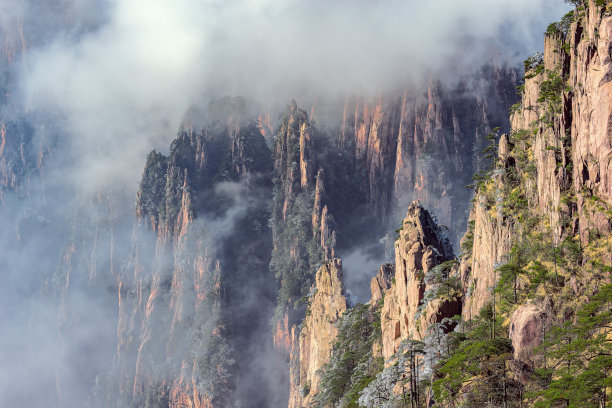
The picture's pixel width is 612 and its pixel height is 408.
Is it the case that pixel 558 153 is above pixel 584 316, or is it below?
above

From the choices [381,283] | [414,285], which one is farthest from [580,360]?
[381,283]

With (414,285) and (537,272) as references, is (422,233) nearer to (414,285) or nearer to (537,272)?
(414,285)

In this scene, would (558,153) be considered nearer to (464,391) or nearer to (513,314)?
(513,314)

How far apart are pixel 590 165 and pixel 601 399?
78.6 ft

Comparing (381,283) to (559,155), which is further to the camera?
(381,283)

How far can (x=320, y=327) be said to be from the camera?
15512cm

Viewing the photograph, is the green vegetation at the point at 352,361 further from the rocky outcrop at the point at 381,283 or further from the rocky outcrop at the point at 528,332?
the rocky outcrop at the point at 528,332

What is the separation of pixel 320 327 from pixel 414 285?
2372 inches

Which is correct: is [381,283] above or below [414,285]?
above

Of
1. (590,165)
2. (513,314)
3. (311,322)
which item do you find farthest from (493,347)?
(311,322)

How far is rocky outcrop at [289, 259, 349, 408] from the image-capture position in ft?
487

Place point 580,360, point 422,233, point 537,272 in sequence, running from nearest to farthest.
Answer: point 580,360 < point 537,272 < point 422,233

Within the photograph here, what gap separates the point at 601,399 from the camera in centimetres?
5200

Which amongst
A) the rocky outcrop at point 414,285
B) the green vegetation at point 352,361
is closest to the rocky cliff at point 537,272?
the rocky outcrop at point 414,285
